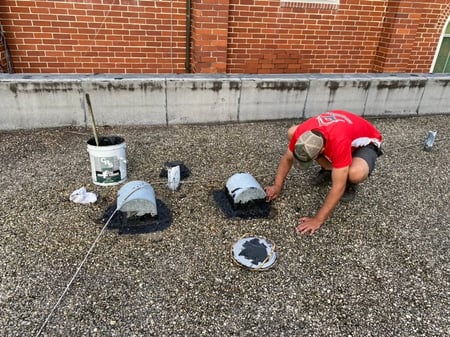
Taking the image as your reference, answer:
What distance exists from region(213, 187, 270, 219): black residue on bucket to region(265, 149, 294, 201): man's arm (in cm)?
11

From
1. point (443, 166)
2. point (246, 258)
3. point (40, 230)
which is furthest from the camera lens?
point (443, 166)

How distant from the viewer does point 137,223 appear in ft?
9.98

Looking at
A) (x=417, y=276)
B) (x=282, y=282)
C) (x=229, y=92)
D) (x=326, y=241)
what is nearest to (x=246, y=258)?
(x=282, y=282)

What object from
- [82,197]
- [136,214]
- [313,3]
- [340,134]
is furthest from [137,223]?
[313,3]

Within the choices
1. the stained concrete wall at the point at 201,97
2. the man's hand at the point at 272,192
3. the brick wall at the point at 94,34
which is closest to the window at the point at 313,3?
the stained concrete wall at the point at 201,97

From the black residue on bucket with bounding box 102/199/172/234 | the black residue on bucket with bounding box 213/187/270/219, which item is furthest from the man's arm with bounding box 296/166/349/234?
the black residue on bucket with bounding box 102/199/172/234

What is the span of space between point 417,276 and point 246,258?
1332 millimetres

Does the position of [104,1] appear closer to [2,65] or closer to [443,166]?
[2,65]

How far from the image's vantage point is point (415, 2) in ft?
19.2

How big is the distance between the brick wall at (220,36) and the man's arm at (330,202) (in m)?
3.18

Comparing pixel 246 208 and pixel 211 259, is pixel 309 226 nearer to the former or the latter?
pixel 246 208

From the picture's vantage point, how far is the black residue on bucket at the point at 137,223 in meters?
2.99

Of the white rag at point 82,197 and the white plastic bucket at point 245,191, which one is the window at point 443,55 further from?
the white rag at point 82,197

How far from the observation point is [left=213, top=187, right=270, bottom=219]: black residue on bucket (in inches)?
128
